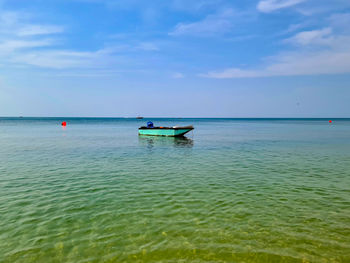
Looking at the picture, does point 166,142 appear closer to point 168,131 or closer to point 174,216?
point 168,131

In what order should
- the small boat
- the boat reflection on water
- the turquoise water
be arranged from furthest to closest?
the small boat < the boat reflection on water < the turquoise water

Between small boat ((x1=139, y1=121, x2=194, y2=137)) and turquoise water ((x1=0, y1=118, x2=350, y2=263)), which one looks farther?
small boat ((x1=139, y1=121, x2=194, y2=137))

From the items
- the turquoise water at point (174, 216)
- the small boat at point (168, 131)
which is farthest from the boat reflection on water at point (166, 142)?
the turquoise water at point (174, 216)

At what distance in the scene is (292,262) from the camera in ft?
20.2

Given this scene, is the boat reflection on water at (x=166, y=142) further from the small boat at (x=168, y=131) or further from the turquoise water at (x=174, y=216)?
the turquoise water at (x=174, y=216)

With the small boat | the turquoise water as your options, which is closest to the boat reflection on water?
the small boat

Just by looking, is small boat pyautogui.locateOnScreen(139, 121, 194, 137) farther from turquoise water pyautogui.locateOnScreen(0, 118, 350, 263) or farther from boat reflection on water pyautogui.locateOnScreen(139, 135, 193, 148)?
turquoise water pyautogui.locateOnScreen(0, 118, 350, 263)

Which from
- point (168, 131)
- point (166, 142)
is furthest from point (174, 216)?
point (168, 131)

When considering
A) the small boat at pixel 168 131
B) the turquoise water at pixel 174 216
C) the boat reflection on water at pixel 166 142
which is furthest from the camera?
the small boat at pixel 168 131

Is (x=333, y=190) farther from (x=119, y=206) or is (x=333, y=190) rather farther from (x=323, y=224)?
(x=119, y=206)

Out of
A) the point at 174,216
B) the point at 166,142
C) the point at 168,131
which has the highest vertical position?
the point at 168,131

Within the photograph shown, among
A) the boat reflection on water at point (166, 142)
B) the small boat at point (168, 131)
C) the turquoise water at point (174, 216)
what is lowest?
the boat reflection on water at point (166, 142)

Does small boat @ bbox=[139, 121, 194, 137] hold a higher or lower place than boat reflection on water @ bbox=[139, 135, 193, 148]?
higher

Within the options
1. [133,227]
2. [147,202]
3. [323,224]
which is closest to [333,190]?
[323,224]
